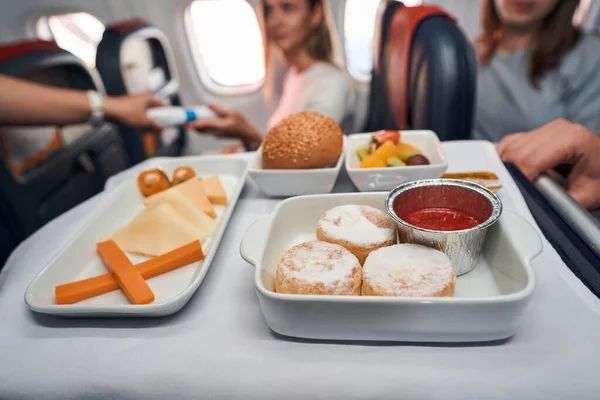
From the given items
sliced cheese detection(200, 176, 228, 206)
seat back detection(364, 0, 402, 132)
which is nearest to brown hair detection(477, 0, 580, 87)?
seat back detection(364, 0, 402, 132)

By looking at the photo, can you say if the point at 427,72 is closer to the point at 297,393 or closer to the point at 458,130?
the point at 458,130

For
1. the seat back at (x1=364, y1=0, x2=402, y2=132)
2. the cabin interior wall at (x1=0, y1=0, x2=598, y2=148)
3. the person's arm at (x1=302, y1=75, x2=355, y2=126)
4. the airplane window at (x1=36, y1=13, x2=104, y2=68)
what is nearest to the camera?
the seat back at (x1=364, y1=0, x2=402, y2=132)

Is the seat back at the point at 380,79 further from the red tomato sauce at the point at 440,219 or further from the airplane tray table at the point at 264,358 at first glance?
the airplane tray table at the point at 264,358

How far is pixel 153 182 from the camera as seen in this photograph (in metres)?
0.97

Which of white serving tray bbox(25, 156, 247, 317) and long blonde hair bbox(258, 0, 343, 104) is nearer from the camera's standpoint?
white serving tray bbox(25, 156, 247, 317)

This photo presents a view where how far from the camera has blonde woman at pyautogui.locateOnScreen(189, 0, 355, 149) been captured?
1.93 meters

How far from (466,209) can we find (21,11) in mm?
2705

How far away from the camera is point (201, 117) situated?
1582 millimetres

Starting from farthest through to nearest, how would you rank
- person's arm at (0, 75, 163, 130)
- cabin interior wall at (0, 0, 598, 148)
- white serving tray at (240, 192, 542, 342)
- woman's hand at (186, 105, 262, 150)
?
cabin interior wall at (0, 0, 598, 148) → woman's hand at (186, 105, 262, 150) → person's arm at (0, 75, 163, 130) → white serving tray at (240, 192, 542, 342)

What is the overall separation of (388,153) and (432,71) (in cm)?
45

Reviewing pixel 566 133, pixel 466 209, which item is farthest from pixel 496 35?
pixel 466 209

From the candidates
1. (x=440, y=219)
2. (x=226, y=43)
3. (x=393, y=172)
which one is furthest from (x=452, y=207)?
(x=226, y=43)

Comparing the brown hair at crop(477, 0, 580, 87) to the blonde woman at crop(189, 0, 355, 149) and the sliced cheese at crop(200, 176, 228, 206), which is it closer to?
the blonde woman at crop(189, 0, 355, 149)

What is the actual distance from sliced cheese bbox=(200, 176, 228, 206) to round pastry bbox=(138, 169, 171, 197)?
104 mm
